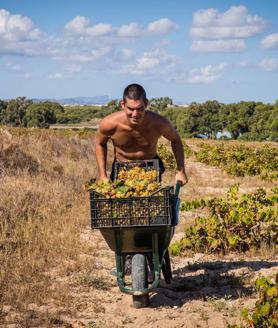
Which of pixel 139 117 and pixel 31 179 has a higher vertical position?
pixel 139 117

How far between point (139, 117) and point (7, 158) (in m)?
7.63

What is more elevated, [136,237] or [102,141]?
[102,141]

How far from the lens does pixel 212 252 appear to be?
23.0 feet

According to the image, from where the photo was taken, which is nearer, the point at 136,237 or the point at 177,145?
the point at 136,237

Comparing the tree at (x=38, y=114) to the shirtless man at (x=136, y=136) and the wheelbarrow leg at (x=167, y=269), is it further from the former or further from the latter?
the wheelbarrow leg at (x=167, y=269)

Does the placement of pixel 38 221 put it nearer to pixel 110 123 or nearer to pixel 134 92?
pixel 110 123

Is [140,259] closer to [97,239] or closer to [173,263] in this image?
[173,263]

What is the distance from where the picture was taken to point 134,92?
15.7 ft

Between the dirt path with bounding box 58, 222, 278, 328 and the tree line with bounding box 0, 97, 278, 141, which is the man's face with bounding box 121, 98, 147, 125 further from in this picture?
the tree line with bounding box 0, 97, 278, 141

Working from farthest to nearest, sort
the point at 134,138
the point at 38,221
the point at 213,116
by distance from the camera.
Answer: the point at 213,116 → the point at 38,221 → the point at 134,138

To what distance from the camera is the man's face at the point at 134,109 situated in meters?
4.85

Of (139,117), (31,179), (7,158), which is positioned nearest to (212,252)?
(139,117)

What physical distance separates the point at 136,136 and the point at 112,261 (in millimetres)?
1891

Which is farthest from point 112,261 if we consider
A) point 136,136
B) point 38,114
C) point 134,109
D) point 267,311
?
point 38,114
